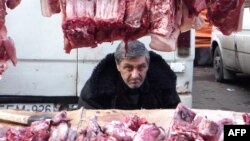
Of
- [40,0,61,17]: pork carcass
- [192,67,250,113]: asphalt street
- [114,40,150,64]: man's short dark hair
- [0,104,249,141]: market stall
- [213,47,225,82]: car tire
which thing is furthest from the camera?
[213,47,225,82]: car tire

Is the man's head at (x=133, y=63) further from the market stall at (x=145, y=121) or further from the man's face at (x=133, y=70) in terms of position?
the market stall at (x=145, y=121)

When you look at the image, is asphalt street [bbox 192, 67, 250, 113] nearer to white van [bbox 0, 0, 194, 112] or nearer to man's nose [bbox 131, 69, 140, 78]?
white van [bbox 0, 0, 194, 112]

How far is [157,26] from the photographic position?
2.80 m

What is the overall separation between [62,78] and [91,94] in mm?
610

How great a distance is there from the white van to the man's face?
0.53m

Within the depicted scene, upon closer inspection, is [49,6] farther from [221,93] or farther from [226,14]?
[221,93]

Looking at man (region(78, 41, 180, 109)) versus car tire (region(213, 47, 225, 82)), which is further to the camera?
car tire (region(213, 47, 225, 82))

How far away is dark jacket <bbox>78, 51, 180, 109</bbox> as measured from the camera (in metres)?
5.21

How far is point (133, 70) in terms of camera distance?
5008 millimetres

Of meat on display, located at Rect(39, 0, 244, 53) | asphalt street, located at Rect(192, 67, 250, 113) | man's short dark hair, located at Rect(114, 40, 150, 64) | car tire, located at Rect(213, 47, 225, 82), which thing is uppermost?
meat on display, located at Rect(39, 0, 244, 53)

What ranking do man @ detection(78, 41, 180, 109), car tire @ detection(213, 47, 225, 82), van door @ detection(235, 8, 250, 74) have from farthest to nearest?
car tire @ detection(213, 47, 225, 82) → van door @ detection(235, 8, 250, 74) → man @ detection(78, 41, 180, 109)

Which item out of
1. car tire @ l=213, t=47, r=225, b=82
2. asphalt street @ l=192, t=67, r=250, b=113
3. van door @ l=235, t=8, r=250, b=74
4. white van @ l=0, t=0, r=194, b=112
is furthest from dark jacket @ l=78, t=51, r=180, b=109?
car tire @ l=213, t=47, r=225, b=82

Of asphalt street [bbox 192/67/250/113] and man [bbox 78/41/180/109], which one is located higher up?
man [bbox 78/41/180/109]

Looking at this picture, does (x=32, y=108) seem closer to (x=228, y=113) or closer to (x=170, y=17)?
(x=228, y=113)
